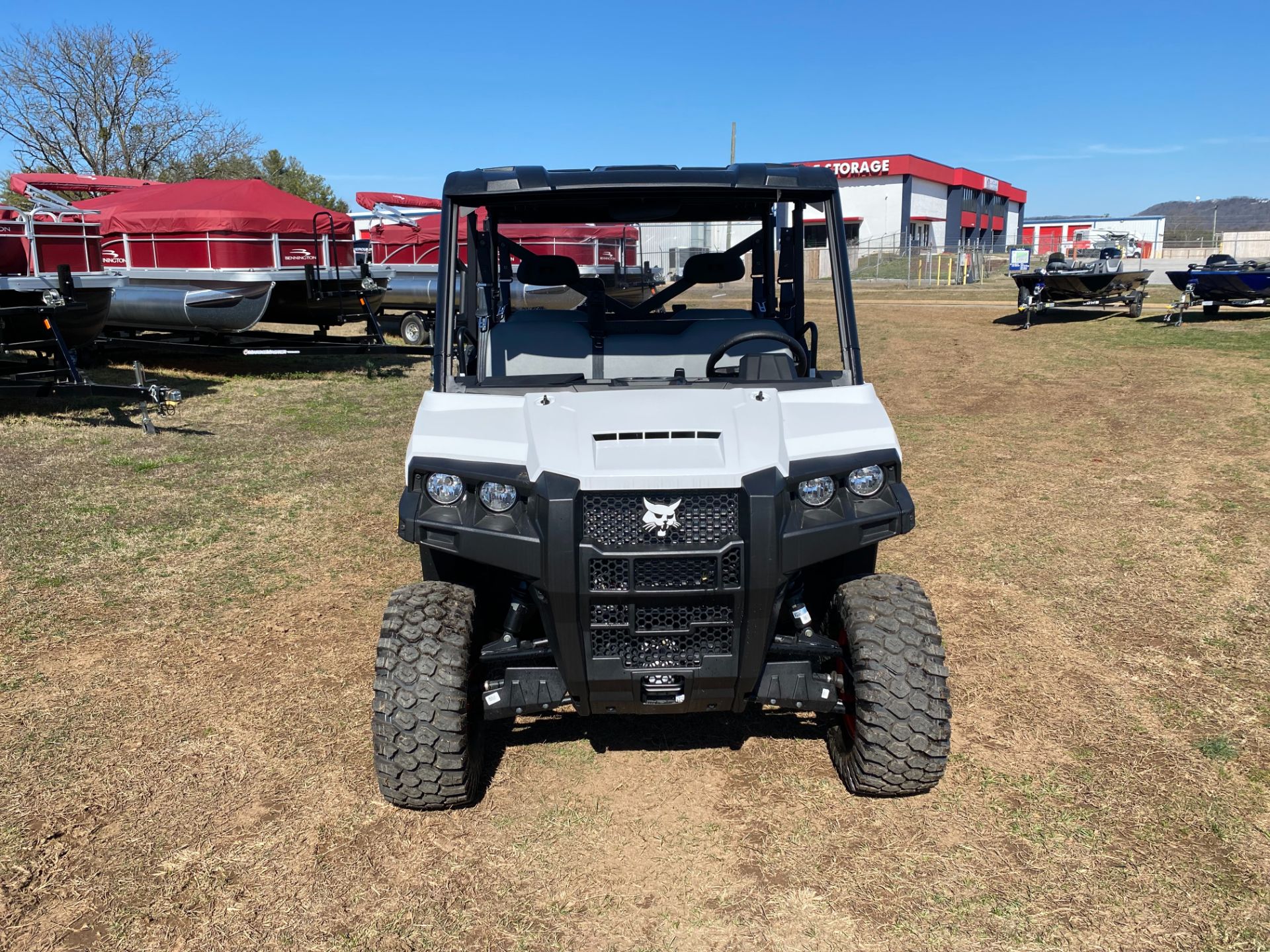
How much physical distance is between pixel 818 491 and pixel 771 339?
36.2 inches

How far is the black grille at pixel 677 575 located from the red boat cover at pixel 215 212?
38.4ft

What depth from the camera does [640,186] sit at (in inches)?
137

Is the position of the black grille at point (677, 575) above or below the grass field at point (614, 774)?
above

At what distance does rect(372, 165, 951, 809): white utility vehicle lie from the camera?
9.42ft

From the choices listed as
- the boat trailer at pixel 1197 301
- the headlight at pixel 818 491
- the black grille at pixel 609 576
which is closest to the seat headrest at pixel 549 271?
the headlight at pixel 818 491

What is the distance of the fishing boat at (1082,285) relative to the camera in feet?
63.8

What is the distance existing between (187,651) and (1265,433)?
9633mm

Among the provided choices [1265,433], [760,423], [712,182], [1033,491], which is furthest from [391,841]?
[1265,433]

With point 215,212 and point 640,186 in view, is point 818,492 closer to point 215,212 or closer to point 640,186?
point 640,186

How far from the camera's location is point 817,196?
3.68 metres

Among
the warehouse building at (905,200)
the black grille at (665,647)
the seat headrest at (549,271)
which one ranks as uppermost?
the warehouse building at (905,200)

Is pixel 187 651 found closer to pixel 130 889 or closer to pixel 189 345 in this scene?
pixel 130 889

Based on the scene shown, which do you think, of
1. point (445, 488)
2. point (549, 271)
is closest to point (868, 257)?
point (549, 271)

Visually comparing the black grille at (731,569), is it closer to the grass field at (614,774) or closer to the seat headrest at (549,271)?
the grass field at (614,774)
